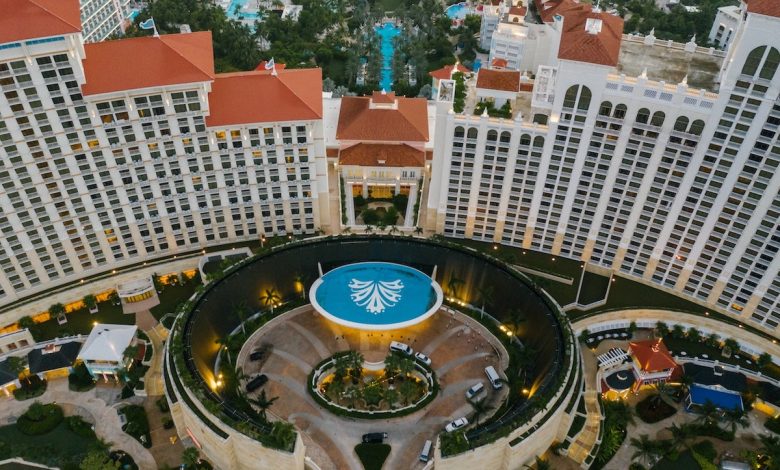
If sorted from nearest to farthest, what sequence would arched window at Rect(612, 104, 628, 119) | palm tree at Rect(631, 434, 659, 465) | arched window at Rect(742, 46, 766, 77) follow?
arched window at Rect(742, 46, 766, 77)
palm tree at Rect(631, 434, 659, 465)
arched window at Rect(612, 104, 628, 119)

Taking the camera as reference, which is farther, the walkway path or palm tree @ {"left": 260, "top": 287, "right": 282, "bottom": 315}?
palm tree @ {"left": 260, "top": 287, "right": 282, "bottom": 315}

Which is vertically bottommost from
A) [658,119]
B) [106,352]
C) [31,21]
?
[106,352]

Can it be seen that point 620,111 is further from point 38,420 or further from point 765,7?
point 38,420

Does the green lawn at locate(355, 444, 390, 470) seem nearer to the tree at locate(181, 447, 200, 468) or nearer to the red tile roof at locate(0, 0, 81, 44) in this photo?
the tree at locate(181, 447, 200, 468)

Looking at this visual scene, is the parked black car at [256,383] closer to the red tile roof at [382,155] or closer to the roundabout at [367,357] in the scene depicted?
the roundabout at [367,357]

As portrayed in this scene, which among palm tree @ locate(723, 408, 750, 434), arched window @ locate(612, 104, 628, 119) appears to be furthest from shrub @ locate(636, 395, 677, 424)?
arched window @ locate(612, 104, 628, 119)

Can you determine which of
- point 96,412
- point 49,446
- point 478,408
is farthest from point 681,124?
point 49,446
